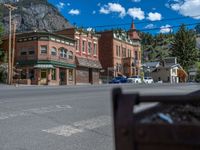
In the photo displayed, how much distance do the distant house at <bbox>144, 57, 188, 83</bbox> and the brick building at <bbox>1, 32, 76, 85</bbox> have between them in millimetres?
44416

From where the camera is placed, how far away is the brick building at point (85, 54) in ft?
202

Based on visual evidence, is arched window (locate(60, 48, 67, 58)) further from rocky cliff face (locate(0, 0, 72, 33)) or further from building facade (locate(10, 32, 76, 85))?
rocky cliff face (locate(0, 0, 72, 33))

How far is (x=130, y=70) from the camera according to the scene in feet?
255

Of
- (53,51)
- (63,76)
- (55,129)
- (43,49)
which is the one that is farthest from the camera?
(63,76)

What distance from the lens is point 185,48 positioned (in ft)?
364

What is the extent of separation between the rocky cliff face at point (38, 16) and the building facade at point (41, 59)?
221 ft

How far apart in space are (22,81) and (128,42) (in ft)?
112

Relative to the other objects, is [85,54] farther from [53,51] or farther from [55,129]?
[55,129]

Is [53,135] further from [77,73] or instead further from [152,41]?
[152,41]

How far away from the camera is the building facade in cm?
5325

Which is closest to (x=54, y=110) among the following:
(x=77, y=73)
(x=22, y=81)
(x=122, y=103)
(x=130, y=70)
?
(x=122, y=103)

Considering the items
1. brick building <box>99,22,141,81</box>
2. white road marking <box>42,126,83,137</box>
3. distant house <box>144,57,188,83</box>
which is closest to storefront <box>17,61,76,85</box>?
brick building <box>99,22,141,81</box>

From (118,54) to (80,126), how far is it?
65624 mm

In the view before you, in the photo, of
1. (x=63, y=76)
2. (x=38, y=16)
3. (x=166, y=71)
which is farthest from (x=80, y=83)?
(x=38, y=16)
